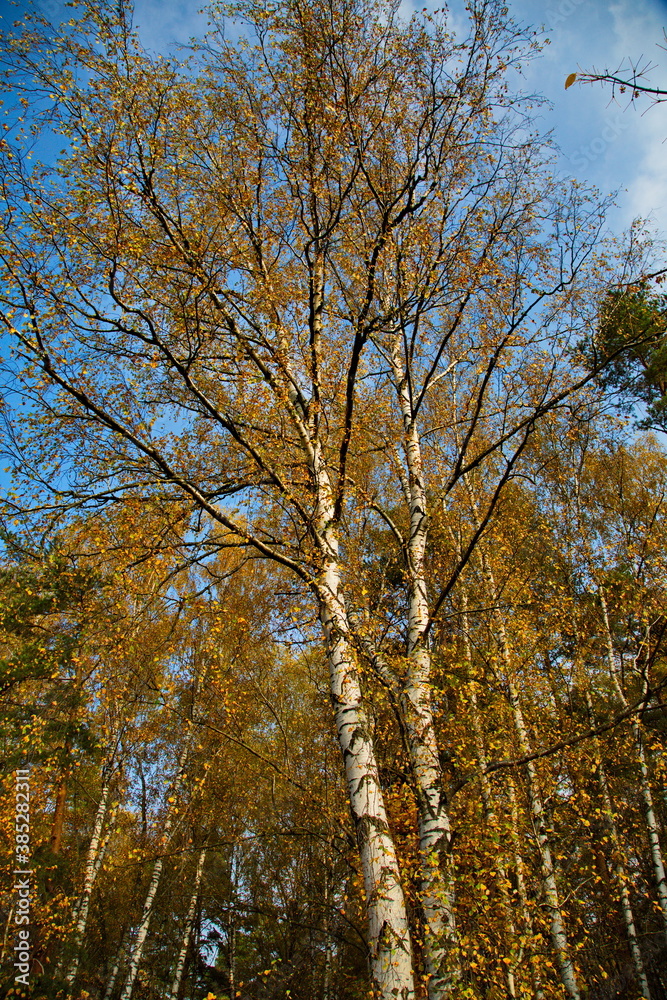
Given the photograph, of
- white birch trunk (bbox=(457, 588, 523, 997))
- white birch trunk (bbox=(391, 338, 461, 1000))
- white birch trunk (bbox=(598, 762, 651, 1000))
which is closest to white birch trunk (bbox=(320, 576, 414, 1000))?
white birch trunk (bbox=(391, 338, 461, 1000))

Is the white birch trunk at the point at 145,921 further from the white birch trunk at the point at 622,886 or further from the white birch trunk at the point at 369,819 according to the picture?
the white birch trunk at the point at 622,886

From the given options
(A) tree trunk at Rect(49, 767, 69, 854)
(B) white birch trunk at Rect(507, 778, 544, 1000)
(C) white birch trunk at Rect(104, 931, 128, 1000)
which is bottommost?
(C) white birch trunk at Rect(104, 931, 128, 1000)

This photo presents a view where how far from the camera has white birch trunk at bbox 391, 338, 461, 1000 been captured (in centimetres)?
371

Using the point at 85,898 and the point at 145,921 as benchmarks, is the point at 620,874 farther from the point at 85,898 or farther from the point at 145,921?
the point at 85,898

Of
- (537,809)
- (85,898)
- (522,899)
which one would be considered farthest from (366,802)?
(85,898)

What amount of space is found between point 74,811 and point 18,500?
11.1 m

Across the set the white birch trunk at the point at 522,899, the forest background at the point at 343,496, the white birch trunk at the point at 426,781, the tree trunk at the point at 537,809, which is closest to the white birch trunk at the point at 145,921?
the forest background at the point at 343,496

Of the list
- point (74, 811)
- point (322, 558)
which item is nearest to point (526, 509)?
point (322, 558)

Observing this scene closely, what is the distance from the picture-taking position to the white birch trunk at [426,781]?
3709mm

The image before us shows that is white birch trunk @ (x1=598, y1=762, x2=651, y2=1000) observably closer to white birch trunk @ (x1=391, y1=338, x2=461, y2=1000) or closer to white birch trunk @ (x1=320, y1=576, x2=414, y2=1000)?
white birch trunk @ (x1=391, y1=338, x2=461, y2=1000)

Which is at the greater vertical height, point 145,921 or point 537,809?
point 537,809

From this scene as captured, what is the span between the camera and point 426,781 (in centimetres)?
442

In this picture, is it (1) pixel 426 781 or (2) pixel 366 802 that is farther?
(1) pixel 426 781

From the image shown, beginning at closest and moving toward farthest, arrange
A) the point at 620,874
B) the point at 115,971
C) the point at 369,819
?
the point at 369,819, the point at 620,874, the point at 115,971
